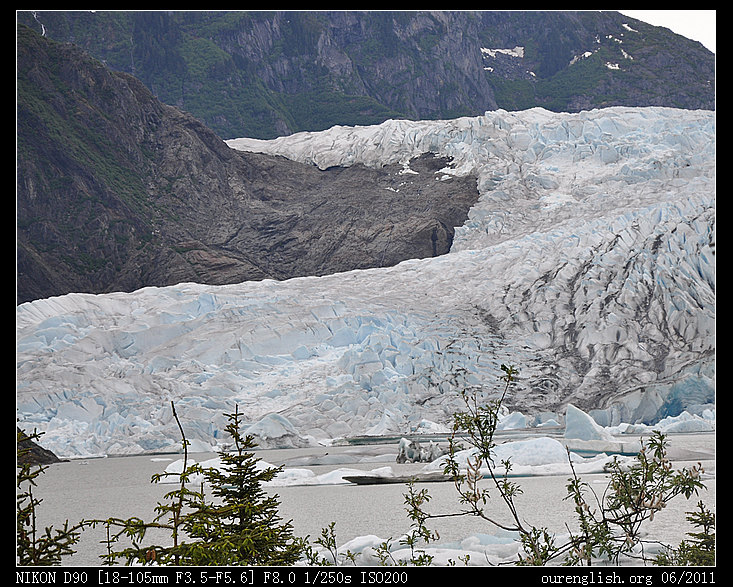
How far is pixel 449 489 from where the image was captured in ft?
20.2

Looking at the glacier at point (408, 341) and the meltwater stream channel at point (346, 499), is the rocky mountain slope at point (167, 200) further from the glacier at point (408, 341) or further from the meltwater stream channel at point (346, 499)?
the meltwater stream channel at point (346, 499)

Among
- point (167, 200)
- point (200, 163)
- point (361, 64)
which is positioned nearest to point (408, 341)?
point (167, 200)

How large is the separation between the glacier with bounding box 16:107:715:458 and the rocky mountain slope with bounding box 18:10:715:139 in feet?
82.0

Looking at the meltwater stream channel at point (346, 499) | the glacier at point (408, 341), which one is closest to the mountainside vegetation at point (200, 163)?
the glacier at point (408, 341)

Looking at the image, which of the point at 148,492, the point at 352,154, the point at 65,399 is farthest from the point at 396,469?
the point at 352,154

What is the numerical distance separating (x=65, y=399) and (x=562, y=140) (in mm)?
15450

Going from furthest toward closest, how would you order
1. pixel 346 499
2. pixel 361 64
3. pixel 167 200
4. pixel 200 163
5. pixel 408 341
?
pixel 361 64, pixel 200 163, pixel 167 200, pixel 408 341, pixel 346 499

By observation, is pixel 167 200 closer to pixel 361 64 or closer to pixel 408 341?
pixel 408 341

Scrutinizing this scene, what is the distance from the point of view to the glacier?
35.0 ft

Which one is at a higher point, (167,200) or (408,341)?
(167,200)

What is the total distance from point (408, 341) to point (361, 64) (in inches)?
1354

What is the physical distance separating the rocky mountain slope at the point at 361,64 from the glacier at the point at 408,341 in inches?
984

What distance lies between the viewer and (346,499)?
233 inches
